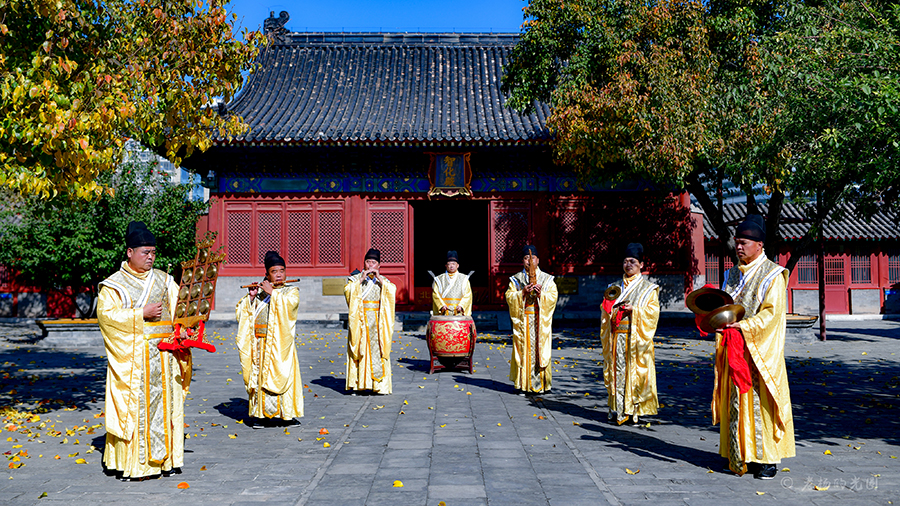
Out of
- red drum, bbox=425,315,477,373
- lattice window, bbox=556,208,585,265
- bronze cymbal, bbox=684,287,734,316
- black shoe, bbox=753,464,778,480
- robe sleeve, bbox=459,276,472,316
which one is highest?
lattice window, bbox=556,208,585,265

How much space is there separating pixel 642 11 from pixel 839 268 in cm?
1401

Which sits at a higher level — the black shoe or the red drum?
the red drum

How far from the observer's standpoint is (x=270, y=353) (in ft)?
21.7

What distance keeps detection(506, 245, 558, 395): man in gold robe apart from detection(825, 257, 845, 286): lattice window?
16.7 metres

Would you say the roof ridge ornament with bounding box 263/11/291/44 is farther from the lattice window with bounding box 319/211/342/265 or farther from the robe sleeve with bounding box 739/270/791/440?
the robe sleeve with bounding box 739/270/791/440

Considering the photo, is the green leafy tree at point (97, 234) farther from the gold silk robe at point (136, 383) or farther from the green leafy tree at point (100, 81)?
the gold silk robe at point (136, 383)

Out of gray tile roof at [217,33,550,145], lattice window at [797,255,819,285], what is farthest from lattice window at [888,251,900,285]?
gray tile roof at [217,33,550,145]

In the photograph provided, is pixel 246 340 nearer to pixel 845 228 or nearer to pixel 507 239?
pixel 507 239

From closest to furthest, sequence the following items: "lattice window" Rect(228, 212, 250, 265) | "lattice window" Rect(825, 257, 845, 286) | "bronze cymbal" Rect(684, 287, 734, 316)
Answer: "bronze cymbal" Rect(684, 287, 734, 316) < "lattice window" Rect(228, 212, 250, 265) < "lattice window" Rect(825, 257, 845, 286)

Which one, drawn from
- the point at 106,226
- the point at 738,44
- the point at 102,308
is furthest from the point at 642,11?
the point at 106,226

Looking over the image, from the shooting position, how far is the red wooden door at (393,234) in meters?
17.4

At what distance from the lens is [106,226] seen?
13.8m

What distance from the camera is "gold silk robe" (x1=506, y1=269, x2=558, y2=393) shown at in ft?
27.2

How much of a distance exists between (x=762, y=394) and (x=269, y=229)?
14462mm
